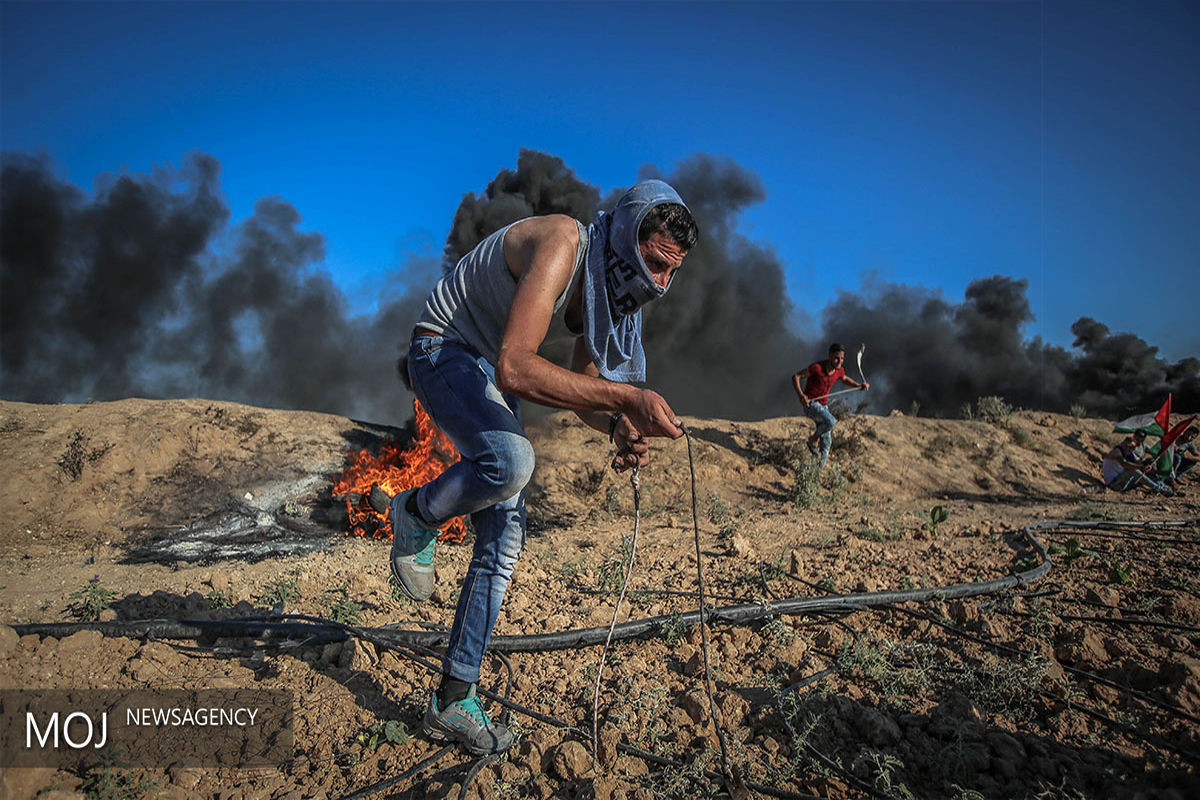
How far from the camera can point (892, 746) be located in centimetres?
251

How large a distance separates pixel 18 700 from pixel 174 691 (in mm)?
506

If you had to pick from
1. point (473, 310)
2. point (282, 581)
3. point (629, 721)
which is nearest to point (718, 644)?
point (629, 721)

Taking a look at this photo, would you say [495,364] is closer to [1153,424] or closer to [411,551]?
[411,551]

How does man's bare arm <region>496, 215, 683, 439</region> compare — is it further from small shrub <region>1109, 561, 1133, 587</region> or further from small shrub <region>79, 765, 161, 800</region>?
small shrub <region>1109, 561, 1133, 587</region>

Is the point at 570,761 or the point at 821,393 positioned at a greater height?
the point at 821,393

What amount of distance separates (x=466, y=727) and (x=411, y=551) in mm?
704

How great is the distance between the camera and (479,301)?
246 centimetres

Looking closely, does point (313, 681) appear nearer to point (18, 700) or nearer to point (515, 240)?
point (18, 700)

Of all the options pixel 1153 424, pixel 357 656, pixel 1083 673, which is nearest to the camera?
pixel 1083 673

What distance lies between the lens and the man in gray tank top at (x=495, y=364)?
2.22m

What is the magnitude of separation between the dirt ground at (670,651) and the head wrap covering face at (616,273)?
5.21 feet

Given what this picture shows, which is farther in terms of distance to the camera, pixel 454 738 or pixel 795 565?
pixel 795 565

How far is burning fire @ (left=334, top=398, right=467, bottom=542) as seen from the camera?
6949mm

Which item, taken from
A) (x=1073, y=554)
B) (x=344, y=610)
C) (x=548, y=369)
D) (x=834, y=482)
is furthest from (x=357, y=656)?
(x=834, y=482)
